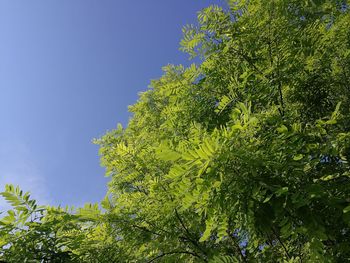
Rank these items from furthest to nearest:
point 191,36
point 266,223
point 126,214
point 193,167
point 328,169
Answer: point 191,36 < point 328,169 < point 126,214 < point 266,223 < point 193,167

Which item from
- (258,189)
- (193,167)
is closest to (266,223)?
(258,189)

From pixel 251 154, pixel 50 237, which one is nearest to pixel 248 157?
pixel 251 154

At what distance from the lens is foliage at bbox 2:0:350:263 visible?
2.62 meters

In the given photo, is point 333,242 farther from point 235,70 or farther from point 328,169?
point 235,70

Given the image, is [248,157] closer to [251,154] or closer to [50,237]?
[251,154]

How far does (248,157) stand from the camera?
254 cm

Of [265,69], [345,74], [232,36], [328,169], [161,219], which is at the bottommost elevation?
[328,169]

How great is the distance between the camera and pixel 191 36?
16.2 feet

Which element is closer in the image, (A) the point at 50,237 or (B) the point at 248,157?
(B) the point at 248,157

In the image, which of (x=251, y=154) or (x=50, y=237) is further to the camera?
(x=50, y=237)

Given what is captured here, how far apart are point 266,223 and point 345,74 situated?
3.30 meters

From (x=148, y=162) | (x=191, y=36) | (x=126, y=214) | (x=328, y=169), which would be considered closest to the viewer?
(x=126, y=214)

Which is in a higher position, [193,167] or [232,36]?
[232,36]

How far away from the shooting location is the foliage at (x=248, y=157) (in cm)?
262
